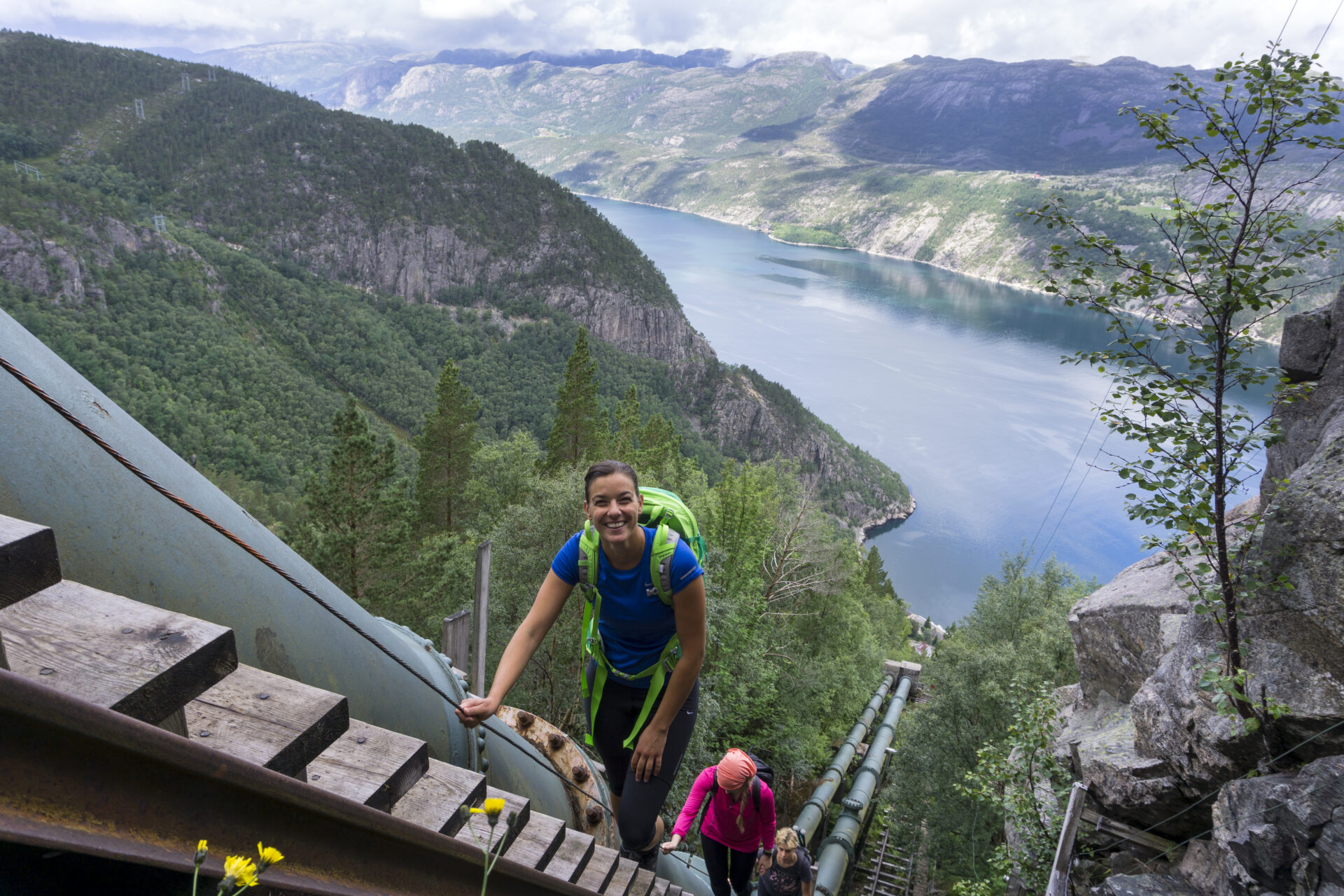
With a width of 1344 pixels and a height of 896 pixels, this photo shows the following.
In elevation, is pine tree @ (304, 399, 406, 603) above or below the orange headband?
below

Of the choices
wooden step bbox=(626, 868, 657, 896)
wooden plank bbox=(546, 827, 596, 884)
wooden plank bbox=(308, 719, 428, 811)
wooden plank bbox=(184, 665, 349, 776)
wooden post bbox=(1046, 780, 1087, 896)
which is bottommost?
wooden post bbox=(1046, 780, 1087, 896)

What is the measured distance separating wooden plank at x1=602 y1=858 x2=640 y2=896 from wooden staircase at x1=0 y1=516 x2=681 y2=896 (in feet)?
4.66

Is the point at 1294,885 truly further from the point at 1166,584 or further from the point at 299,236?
the point at 299,236

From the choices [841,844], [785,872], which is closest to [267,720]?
[785,872]

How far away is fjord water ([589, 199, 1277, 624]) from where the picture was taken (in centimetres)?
8138

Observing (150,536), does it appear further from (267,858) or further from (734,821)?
(734,821)

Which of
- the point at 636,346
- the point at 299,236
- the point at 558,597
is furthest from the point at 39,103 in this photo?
the point at 558,597

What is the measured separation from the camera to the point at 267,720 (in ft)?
5.75

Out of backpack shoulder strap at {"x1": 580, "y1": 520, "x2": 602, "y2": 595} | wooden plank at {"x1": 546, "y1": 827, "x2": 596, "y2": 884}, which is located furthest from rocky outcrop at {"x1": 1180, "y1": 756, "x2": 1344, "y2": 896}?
backpack shoulder strap at {"x1": 580, "y1": 520, "x2": 602, "y2": 595}

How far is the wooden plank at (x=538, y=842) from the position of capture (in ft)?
9.08

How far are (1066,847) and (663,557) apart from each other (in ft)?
15.9

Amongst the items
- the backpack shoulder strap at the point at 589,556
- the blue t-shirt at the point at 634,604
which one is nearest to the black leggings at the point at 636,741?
the blue t-shirt at the point at 634,604

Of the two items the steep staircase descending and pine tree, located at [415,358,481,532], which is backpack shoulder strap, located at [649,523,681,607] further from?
pine tree, located at [415,358,481,532]

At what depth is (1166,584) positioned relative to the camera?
8.62 meters
